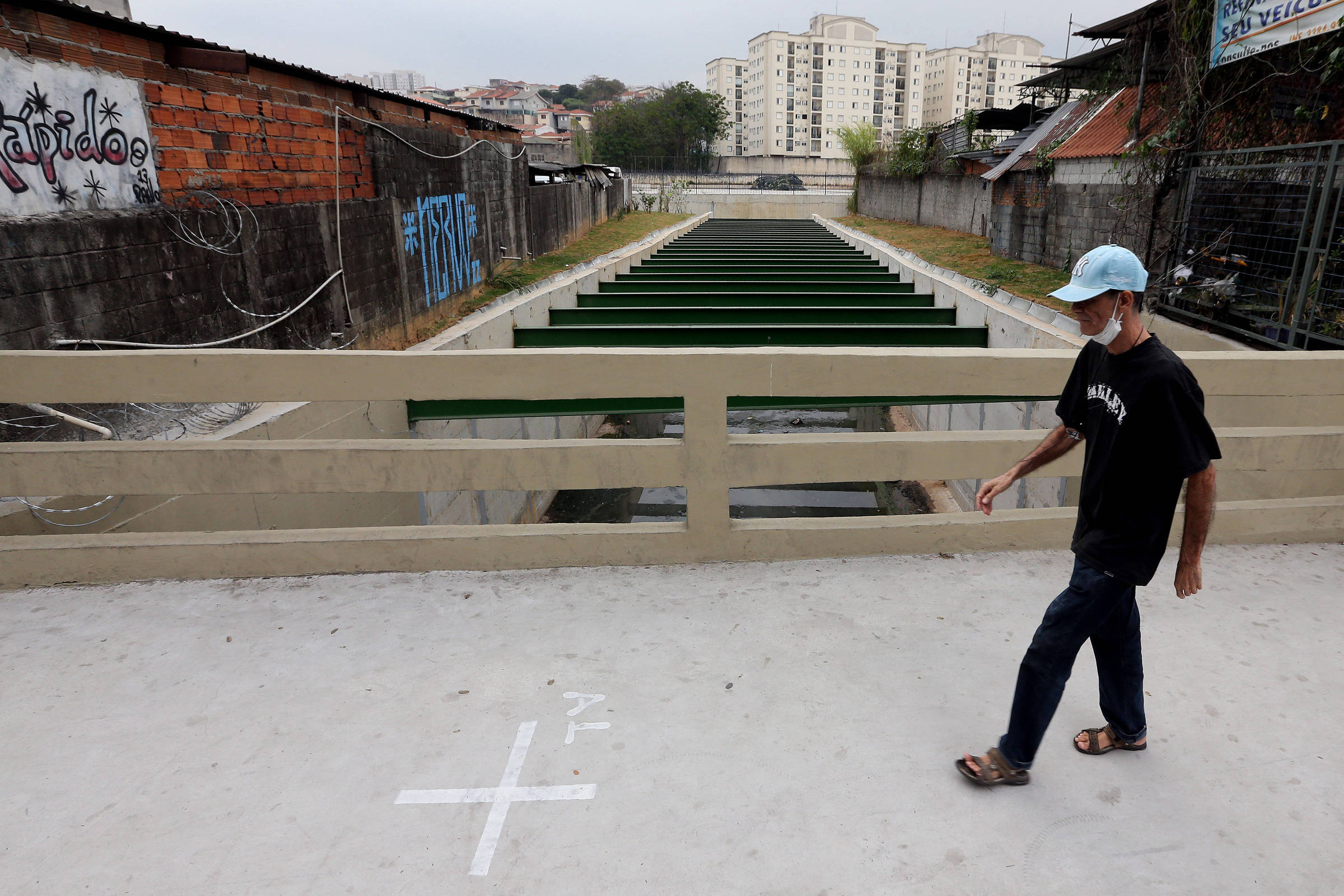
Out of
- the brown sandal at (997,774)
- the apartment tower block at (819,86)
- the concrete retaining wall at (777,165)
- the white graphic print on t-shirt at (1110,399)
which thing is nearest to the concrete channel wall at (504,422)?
the brown sandal at (997,774)

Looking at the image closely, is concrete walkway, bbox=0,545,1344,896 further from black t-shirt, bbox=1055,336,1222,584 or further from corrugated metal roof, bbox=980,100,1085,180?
corrugated metal roof, bbox=980,100,1085,180

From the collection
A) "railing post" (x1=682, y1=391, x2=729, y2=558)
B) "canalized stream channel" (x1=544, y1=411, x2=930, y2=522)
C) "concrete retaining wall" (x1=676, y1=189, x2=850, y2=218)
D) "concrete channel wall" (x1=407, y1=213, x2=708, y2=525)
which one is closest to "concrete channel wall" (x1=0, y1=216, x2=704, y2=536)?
"concrete channel wall" (x1=407, y1=213, x2=708, y2=525)

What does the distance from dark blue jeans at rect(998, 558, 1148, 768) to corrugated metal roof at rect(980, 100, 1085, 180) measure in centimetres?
1768

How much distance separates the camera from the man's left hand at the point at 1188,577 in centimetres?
222

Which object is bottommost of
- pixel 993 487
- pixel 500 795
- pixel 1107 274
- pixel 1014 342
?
pixel 500 795

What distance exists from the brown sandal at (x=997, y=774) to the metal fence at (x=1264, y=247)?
6.51 metres

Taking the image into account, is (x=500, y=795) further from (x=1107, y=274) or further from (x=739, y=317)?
(x=739, y=317)

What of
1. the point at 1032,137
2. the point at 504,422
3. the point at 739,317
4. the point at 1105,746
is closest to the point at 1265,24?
the point at 739,317

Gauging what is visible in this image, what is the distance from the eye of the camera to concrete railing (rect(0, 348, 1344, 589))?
3.35 metres

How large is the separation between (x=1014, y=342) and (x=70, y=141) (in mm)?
9315

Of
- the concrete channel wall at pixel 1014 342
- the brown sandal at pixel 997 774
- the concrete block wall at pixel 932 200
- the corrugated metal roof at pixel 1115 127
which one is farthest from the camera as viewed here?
the concrete block wall at pixel 932 200

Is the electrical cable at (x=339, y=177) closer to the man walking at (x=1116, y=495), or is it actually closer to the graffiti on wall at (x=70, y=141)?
the graffiti on wall at (x=70, y=141)

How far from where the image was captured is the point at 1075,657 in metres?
2.30

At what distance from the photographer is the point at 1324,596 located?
3.39 metres
